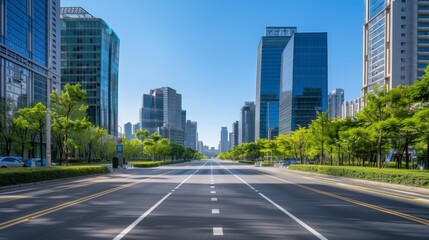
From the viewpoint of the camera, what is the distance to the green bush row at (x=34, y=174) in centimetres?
2159

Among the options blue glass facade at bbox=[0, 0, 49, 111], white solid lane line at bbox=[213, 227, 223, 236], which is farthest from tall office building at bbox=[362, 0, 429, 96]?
white solid lane line at bbox=[213, 227, 223, 236]

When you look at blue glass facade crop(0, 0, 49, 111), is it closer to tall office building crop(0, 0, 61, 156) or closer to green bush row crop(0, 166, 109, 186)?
tall office building crop(0, 0, 61, 156)

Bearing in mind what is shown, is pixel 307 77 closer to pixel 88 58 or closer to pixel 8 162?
pixel 88 58

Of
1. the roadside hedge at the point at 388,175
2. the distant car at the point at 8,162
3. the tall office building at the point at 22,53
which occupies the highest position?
the tall office building at the point at 22,53

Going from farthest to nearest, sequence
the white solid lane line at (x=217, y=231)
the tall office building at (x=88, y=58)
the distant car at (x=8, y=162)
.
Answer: the tall office building at (x=88, y=58) < the distant car at (x=8, y=162) < the white solid lane line at (x=217, y=231)

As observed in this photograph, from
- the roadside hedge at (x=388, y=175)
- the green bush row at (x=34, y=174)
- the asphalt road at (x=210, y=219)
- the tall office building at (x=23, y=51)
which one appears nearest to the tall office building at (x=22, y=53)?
the tall office building at (x=23, y=51)

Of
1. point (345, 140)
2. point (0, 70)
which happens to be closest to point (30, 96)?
point (0, 70)

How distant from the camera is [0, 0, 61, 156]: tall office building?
63938 mm

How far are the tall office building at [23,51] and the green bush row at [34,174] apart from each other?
37.0 metres

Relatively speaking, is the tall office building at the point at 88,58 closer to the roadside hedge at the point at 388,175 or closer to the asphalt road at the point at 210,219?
the roadside hedge at the point at 388,175

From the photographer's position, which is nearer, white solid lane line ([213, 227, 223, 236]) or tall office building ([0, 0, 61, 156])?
white solid lane line ([213, 227, 223, 236])

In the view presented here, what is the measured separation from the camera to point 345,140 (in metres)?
44.8

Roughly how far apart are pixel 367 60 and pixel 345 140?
94754 mm

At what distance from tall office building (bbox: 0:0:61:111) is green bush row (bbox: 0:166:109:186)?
37.0 meters
